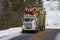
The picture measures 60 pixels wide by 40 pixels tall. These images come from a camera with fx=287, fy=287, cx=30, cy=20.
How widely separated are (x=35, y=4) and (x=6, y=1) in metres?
10.1

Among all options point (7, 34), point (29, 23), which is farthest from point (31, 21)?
point (7, 34)

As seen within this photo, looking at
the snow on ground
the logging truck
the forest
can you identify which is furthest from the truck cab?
the forest

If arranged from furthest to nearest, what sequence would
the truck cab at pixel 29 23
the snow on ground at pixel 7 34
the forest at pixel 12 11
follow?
the forest at pixel 12 11 < the truck cab at pixel 29 23 < the snow on ground at pixel 7 34

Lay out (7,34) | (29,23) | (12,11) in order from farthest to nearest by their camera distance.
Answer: (12,11) → (29,23) → (7,34)

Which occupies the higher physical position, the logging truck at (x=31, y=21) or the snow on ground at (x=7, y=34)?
the logging truck at (x=31, y=21)

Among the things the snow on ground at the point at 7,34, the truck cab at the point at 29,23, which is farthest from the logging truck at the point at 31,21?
the snow on ground at the point at 7,34

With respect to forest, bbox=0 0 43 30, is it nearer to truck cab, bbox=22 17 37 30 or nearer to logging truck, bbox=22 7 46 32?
logging truck, bbox=22 7 46 32

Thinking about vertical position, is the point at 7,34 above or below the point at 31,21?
below

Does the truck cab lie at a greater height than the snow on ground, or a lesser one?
greater

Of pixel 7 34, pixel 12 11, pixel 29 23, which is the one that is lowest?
pixel 7 34

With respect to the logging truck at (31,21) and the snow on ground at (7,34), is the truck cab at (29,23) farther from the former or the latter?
the snow on ground at (7,34)

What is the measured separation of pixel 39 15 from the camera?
44688 millimetres

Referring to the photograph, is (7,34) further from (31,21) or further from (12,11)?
(12,11)

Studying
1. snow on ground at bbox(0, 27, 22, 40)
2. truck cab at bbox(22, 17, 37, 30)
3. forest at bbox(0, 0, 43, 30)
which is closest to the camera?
snow on ground at bbox(0, 27, 22, 40)
